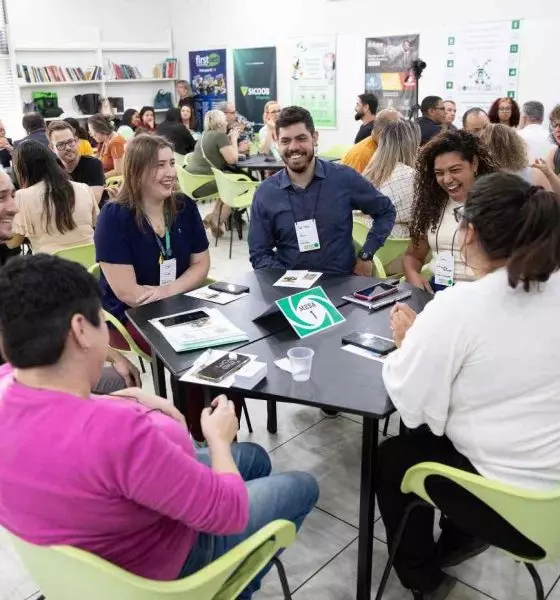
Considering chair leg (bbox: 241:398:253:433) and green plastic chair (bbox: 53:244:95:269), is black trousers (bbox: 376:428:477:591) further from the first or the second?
green plastic chair (bbox: 53:244:95:269)

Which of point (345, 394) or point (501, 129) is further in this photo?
point (501, 129)

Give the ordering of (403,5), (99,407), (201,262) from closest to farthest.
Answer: (99,407) → (201,262) → (403,5)

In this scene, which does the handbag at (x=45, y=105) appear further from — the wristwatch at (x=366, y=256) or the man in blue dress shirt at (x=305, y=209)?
the wristwatch at (x=366, y=256)

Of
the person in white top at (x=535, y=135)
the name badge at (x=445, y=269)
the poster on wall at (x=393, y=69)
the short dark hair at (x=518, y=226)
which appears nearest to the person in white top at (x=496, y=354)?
the short dark hair at (x=518, y=226)

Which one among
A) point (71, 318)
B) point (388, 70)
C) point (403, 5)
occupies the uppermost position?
point (403, 5)

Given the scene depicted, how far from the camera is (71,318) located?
1.13 meters

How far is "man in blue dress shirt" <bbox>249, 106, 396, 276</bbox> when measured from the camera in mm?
3061

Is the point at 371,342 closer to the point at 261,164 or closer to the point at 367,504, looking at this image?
the point at 367,504

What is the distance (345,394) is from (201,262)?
140 cm

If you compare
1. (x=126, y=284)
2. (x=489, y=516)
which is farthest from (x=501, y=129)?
(x=489, y=516)

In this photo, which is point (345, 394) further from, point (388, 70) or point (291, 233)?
point (388, 70)

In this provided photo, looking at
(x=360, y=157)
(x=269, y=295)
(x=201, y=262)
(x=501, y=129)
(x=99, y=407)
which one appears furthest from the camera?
(x=360, y=157)

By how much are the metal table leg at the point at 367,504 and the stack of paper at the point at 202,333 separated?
1.88 ft

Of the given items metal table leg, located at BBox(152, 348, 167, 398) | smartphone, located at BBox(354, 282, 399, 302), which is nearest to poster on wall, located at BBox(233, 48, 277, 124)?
smartphone, located at BBox(354, 282, 399, 302)
